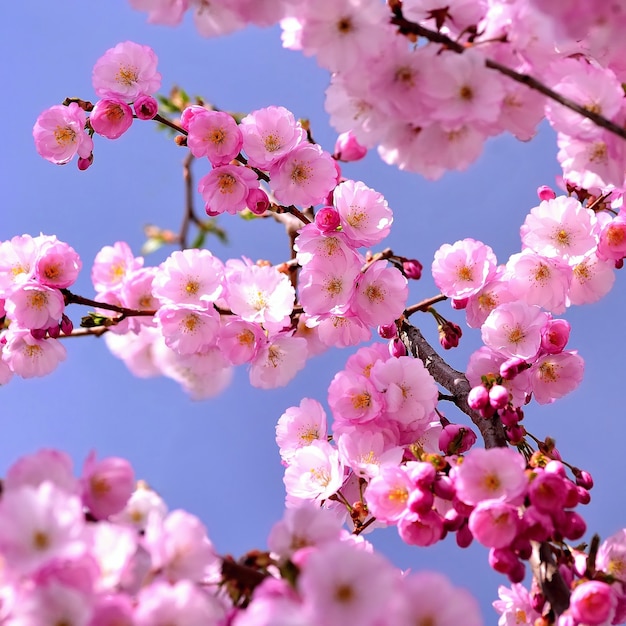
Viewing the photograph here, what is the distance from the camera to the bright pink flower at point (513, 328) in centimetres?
268

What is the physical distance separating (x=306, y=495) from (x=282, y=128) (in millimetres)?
1468

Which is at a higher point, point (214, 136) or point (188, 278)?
point (214, 136)

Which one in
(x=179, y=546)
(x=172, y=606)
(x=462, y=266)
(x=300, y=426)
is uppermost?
(x=462, y=266)

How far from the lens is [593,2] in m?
1.52

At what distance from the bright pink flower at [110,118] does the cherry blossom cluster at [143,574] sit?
182 centimetres

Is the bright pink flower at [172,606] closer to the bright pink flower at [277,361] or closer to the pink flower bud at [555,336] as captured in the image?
the bright pink flower at [277,361]

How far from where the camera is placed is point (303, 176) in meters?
2.88

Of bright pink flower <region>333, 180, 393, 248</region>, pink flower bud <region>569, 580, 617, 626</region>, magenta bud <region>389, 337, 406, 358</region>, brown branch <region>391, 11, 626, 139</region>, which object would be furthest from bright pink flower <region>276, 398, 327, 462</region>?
brown branch <region>391, 11, 626, 139</region>

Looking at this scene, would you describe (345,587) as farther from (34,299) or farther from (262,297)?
(34,299)

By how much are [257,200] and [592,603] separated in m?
1.91

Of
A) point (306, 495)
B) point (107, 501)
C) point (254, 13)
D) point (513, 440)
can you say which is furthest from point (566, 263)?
point (107, 501)

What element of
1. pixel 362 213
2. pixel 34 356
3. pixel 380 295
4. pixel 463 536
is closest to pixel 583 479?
pixel 463 536

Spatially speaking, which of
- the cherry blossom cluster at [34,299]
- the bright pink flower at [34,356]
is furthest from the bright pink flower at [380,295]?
the bright pink flower at [34,356]

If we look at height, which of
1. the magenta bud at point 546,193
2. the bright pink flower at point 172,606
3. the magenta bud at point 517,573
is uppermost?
the magenta bud at point 546,193
